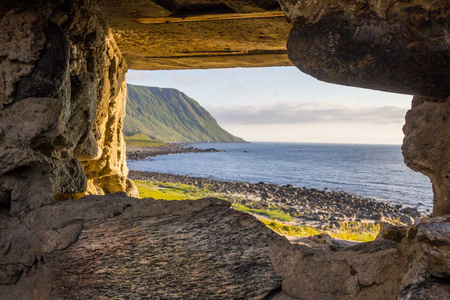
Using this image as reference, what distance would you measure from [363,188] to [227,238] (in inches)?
1617

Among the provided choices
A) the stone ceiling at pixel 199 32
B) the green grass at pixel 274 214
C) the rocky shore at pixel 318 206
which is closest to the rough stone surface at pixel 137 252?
the stone ceiling at pixel 199 32

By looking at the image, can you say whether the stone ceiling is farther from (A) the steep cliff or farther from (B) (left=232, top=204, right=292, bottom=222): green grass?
(B) (left=232, top=204, right=292, bottom=222): green grass

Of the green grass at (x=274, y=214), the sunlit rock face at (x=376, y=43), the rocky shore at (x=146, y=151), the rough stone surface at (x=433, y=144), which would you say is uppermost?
the sunlit rock face at (x=376, y=43)

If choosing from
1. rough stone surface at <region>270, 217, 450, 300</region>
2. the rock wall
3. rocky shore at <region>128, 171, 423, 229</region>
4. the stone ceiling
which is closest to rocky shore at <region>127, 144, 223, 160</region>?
rocky shore at <region>128, 171, 423, 229</region>

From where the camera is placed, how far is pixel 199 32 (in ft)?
23.9

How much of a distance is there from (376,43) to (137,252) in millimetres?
3645

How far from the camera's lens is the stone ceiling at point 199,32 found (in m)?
6.12

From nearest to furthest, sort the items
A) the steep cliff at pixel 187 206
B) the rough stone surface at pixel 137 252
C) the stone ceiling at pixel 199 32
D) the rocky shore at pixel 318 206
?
the steep cliff at pixel 187 206, the rough stone surface at pixel 137 252, the stone ceiling at pixel 199 32, the rocky shore at pixel 318 206

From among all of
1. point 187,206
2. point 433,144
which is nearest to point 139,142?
point 187,206

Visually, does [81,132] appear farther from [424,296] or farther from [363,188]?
[363,188]

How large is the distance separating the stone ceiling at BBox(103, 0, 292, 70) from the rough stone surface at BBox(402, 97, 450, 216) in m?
3.09

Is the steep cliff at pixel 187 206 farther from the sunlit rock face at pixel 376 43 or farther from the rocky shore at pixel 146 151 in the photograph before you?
the rocky shore at pixel 146 151

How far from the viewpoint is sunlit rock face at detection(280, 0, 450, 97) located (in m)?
3.41

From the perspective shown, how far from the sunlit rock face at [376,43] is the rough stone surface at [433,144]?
0.28m
